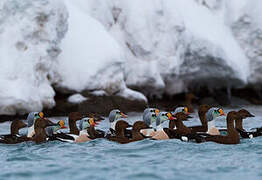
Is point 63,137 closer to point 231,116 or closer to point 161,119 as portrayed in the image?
point 161,119

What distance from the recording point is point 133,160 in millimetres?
8695

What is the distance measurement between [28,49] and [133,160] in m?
9.55

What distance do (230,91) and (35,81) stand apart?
12.5 metres

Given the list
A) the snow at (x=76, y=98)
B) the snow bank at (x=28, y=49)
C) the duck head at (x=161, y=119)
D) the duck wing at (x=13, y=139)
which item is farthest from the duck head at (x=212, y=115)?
the snow at (x=76, y=98)

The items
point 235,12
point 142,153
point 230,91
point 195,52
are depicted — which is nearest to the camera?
point 142,153

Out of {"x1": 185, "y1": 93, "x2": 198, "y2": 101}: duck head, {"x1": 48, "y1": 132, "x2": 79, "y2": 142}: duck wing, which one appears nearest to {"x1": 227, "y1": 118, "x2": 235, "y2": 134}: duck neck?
{"x1": 48, "y1": 132, "x2": 79, "y2": 142}: duck wing

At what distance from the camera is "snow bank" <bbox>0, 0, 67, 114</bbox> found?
54.1ft

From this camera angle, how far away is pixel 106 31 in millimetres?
21141

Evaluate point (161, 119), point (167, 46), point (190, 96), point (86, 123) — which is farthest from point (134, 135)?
point (190, 96)

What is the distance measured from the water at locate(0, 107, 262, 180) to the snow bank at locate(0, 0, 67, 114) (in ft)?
19.2

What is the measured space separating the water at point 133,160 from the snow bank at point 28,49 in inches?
231

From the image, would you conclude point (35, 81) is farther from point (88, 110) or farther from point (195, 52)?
point (195, 52)

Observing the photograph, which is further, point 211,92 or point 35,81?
point 211,92

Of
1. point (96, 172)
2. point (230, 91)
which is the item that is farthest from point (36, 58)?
point (230, 91)
